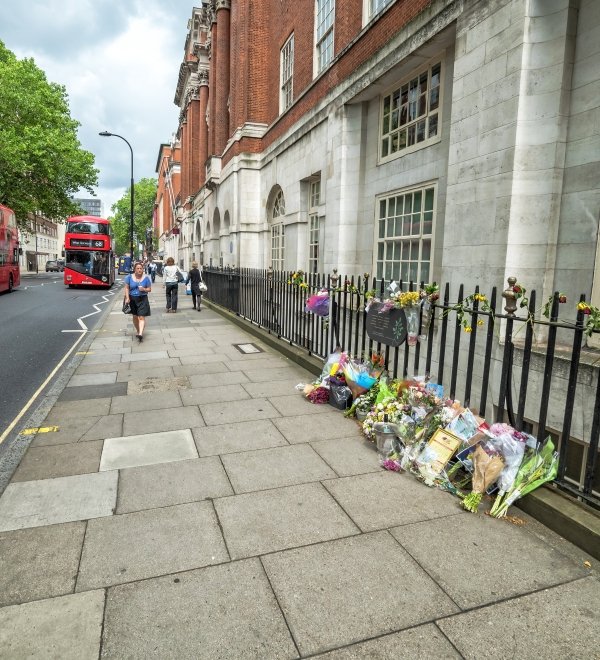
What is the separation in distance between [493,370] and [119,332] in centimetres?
923

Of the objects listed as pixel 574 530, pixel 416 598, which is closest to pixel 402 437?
pixel 574 530

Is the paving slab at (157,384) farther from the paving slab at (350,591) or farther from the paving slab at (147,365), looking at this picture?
the paving slab at (350,591)

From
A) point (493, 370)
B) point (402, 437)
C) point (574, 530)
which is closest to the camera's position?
point (574, 530)

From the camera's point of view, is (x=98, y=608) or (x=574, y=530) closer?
(x=98, y=608)

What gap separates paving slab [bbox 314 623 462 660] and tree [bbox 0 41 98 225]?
3638 centimetres

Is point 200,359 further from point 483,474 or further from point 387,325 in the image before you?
point 483,474

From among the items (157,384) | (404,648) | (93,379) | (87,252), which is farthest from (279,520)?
(87,252)

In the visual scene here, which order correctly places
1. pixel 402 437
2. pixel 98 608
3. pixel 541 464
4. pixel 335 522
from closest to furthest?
pixel 98 608 → pixel 335 522 → pixel 541 464 → pixel 402 437

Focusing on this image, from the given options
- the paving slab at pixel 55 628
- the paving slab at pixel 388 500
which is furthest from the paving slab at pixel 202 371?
the paving slab at pixel 55 628

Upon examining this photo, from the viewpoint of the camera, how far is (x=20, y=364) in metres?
8.11

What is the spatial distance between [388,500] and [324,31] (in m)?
12.0

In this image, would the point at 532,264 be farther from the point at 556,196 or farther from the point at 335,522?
the point at 335,522

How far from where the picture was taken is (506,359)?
12.1 ft

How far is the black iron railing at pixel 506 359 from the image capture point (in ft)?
10.8
